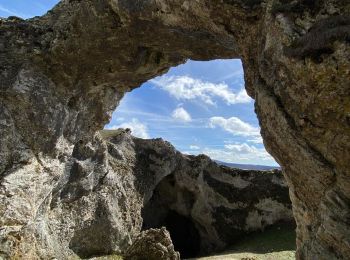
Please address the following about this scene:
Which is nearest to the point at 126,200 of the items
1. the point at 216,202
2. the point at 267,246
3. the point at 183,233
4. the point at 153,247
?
the point at 153,247

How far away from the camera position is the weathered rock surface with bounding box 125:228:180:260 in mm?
28062

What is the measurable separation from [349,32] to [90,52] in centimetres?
1692

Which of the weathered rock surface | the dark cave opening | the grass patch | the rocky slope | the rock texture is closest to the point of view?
the rocky slope

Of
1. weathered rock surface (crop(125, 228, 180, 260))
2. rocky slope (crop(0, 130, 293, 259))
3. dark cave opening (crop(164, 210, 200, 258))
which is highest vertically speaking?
rocky slope (crop(0, 130, 293, 259))

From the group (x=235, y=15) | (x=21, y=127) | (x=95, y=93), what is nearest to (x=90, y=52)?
(x=95, y=93)

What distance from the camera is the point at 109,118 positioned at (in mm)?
29328

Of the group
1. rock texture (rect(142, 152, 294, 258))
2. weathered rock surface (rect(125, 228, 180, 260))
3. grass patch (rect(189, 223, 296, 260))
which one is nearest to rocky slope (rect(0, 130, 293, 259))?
rock texture (rect(142, 152, 294, 258))

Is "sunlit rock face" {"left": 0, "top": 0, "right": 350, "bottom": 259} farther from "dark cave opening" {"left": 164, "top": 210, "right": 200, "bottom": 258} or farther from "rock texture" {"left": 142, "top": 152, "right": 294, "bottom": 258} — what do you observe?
"dark cave opening" {"left": 164, "top": 210, "right": 200, "bottom": 258}

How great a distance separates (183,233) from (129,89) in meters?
26.5

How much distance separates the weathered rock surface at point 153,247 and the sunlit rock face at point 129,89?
4.08m

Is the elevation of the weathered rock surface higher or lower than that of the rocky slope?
lower

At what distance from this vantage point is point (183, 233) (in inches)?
1935

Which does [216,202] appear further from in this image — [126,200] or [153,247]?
[153,247]

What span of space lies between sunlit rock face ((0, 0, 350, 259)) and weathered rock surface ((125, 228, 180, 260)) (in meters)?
4.08
